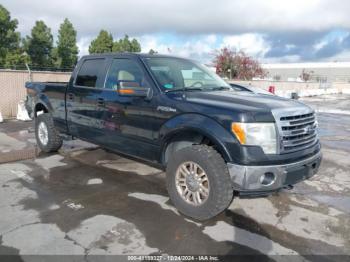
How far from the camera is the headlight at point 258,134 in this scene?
139 inches

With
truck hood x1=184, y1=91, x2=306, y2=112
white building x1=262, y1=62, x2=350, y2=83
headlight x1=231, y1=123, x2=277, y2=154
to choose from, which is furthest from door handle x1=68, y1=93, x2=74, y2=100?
white building x1=262, y1=62, x2=350, y2=83

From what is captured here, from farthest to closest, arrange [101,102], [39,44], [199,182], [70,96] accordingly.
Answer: [39,44] → [70,96] → [101,102] → [199,182]

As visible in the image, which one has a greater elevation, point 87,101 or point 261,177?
point 87,101

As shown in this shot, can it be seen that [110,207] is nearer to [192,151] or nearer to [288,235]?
[192,151]

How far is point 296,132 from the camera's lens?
3826 mm

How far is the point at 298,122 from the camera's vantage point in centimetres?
388

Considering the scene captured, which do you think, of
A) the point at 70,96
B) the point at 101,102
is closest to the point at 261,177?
the point at 101,102

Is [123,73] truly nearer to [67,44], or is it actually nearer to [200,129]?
[200,129]

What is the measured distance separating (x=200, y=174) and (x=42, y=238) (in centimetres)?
178

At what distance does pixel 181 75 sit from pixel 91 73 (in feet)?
5.32

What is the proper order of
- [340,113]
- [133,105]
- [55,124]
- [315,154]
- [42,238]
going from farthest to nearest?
[340,113] < [55,124] < [133,105] < [315,154] < [42,238]

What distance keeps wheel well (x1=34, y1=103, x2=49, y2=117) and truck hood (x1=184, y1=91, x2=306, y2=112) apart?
384cm

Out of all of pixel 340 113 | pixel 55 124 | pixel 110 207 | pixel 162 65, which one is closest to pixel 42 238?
pixel 110 207

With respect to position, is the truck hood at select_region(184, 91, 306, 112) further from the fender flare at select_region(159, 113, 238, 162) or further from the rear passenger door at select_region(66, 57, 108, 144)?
the rear passenger door at select_region(66, 57, 108, 144)
